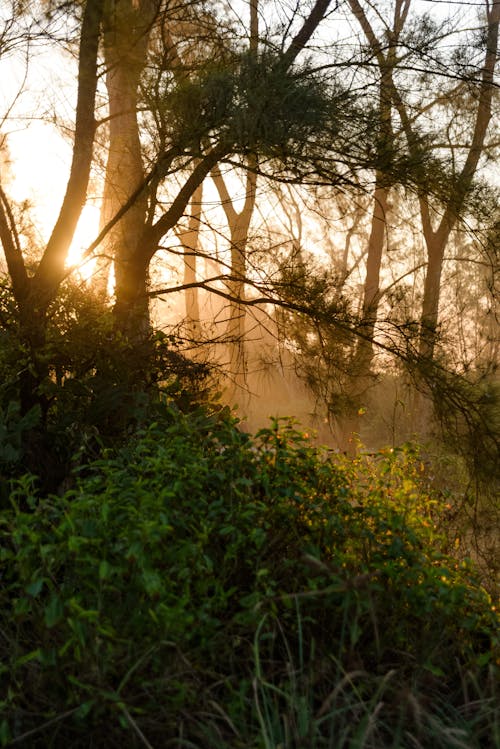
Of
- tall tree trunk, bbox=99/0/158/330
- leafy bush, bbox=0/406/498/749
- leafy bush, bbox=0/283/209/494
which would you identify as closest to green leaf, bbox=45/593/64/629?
leafy bush, bbox=0/406/498/749

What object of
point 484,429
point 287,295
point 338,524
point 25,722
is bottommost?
point 25,722

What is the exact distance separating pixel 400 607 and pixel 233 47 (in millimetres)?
4230

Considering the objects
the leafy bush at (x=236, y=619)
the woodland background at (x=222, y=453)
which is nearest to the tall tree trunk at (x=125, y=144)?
the woodland background at (x=222, y=453)

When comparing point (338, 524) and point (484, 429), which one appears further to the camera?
point (484, 429)

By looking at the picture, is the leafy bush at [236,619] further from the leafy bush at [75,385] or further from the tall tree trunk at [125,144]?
the tall tree trunk at [125,144]

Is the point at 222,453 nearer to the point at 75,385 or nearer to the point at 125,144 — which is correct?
the point at 75,385

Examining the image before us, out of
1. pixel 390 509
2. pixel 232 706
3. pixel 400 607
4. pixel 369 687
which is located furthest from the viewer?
pixel 390 509

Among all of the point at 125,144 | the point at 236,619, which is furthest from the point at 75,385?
the point at 125,144

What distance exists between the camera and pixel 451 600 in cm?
255

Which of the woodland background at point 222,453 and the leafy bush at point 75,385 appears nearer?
the woodland background at point 222,453

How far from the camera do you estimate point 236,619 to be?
2.35 m

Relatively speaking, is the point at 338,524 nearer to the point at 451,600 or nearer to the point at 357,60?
the point at 451,600

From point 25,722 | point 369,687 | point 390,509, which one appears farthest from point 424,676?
point 25,722

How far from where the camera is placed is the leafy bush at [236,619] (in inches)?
85.3
